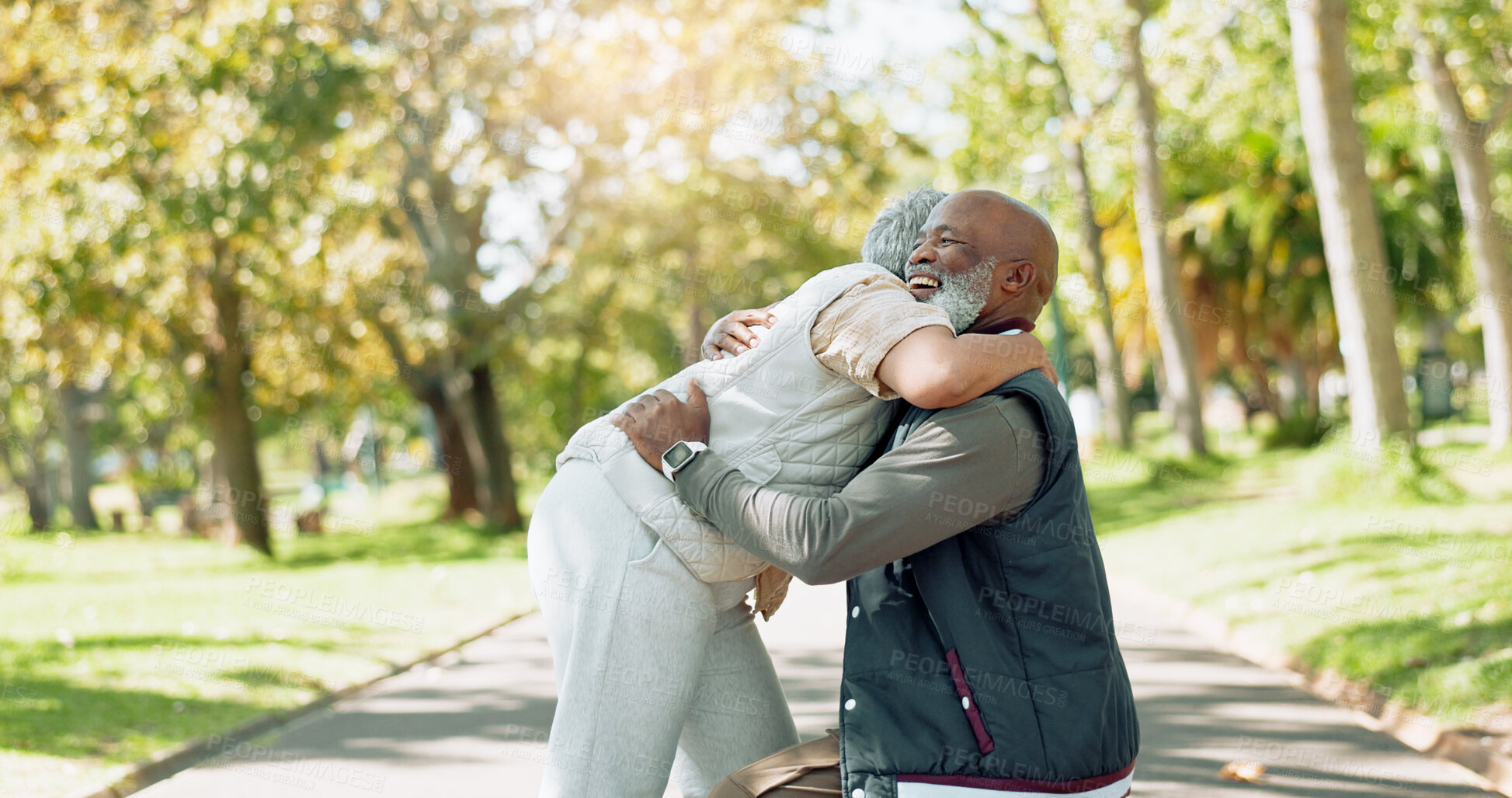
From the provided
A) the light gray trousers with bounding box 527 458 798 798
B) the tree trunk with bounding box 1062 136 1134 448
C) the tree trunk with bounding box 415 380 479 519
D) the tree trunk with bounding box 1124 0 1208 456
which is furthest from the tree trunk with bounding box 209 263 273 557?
the light gray trousers with bounding box 527 458 798 798

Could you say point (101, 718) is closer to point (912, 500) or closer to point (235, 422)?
point (912, 500)

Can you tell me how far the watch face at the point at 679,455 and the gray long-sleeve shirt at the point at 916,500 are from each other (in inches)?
5.8

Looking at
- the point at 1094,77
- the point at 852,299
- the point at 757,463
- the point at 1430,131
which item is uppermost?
the point at 1094,77

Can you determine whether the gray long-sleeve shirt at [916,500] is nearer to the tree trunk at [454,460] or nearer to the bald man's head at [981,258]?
the bald man's head at [981,258]

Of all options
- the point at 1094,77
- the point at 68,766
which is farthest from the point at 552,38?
the point at 68,766

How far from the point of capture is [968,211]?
7.54 ft

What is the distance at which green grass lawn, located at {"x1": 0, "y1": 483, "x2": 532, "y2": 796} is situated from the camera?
22.7 feet

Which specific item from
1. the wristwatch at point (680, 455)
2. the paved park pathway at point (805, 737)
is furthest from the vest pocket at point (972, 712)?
the paved park pathway at point (805, 737)

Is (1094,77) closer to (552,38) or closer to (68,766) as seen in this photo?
(552,38)

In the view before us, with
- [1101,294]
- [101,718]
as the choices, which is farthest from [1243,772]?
[1101,294]

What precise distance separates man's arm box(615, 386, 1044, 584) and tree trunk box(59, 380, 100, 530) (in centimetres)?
3081

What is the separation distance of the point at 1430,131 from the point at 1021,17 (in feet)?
29.8

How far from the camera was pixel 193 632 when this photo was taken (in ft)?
34.2

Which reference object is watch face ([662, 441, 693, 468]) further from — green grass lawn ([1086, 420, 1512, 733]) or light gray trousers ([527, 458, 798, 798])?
green grass lawn ([1086, 420, 1512, 733])
